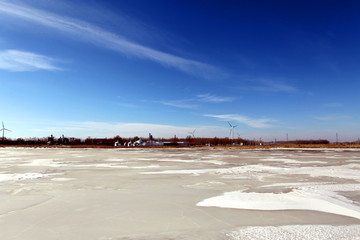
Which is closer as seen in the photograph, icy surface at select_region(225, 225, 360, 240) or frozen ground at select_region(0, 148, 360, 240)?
icy surface at select_region(225, 225, 360, 240)

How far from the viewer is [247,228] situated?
3.88 meters

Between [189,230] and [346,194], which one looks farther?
[346,194]

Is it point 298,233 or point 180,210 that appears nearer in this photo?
point 298,233

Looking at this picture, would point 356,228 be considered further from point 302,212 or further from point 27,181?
point 27,181

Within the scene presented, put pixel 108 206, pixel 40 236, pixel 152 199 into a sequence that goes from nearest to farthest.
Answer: pixel 40 236 < pixel 108 206 < pixel 152 199

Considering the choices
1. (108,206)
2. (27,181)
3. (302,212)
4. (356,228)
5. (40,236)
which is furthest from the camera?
(27,181)

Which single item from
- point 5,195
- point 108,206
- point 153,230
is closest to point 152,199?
point 108,206

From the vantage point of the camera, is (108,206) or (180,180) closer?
(108,206)

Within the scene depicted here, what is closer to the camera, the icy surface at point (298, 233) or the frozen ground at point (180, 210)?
the icy surface at point (298, 233)

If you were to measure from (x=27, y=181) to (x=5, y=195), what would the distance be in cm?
228

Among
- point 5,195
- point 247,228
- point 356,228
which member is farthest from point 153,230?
Result: point 5,195

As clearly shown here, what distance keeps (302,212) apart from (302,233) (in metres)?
1.24

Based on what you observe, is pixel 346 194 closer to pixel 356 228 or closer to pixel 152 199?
pixel 356 228

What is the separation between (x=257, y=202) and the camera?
546cm
